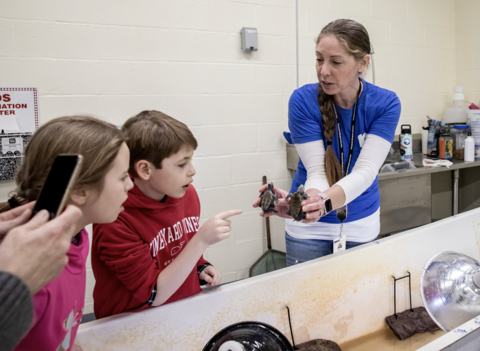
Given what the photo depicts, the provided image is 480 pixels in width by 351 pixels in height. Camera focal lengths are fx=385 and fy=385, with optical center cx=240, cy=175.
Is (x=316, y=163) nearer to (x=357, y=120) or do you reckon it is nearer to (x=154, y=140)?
(x=357, y=120)

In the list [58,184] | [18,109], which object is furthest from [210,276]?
[18,109]

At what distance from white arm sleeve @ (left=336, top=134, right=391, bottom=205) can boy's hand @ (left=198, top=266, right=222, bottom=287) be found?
1.83 ft

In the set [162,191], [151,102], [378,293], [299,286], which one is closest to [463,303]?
[378,293]

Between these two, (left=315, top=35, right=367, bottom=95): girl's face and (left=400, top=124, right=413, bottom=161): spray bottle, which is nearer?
(left=315, top=35, right=367, bottom=95): girl's face

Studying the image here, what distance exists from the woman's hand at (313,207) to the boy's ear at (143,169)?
20.5 inches

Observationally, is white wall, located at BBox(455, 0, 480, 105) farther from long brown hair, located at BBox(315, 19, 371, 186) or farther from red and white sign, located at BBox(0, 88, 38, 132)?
red and white sign, located at BBox(0, 88, 38, 132)

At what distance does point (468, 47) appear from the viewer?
3.16 metres

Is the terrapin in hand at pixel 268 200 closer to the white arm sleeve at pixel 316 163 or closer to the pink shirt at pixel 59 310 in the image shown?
the white arm sleeve at pixel 316 163

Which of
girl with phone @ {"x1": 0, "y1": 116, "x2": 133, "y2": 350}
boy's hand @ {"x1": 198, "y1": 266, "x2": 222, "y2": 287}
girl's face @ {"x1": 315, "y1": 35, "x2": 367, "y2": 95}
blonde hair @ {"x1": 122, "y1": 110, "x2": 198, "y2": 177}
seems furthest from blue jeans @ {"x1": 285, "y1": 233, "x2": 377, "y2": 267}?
girl with phone @ {"x1": 0, "y1": 116, "x2": 133, "y2": 350}

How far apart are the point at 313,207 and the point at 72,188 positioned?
0.78 metres

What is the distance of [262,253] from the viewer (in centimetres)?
265

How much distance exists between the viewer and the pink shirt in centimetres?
69

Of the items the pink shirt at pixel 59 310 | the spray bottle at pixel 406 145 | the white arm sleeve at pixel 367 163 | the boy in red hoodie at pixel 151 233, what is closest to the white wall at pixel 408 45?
the spray bottle at pixel 406 145

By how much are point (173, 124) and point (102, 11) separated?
1.32 metres
